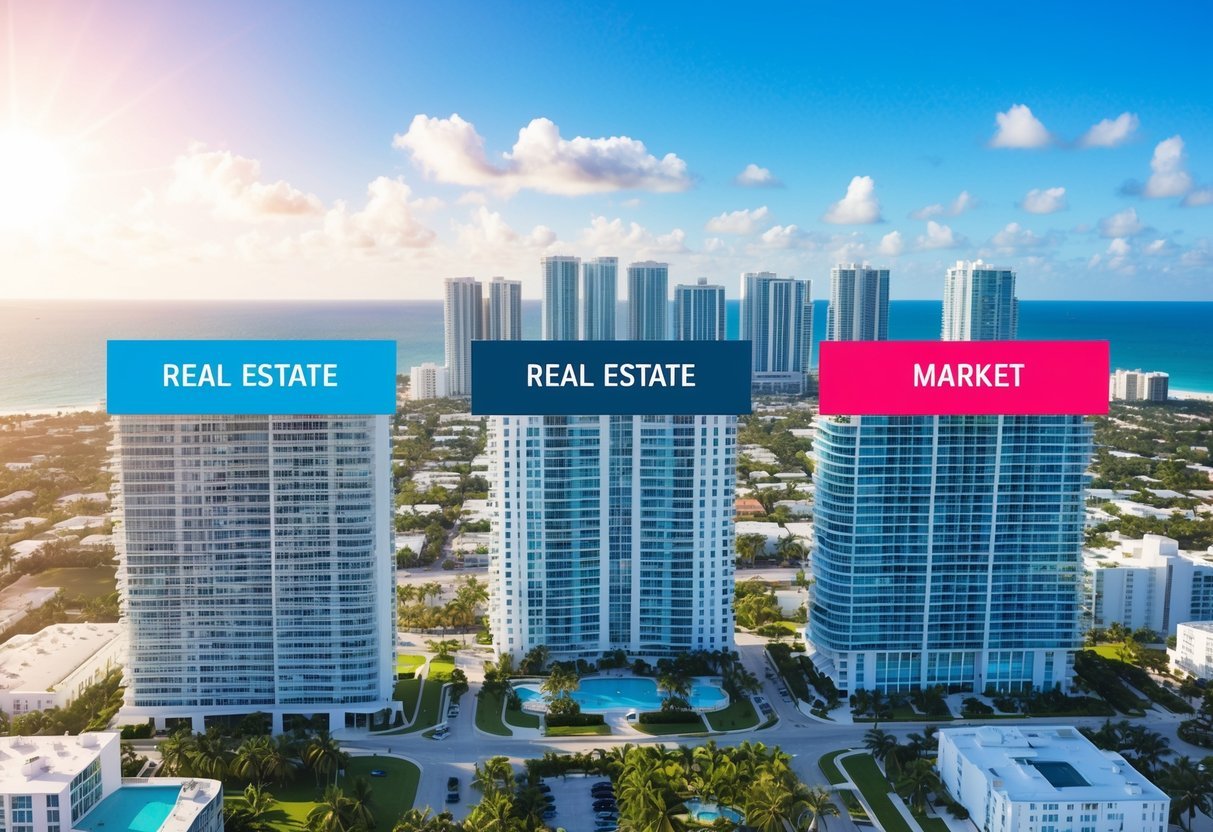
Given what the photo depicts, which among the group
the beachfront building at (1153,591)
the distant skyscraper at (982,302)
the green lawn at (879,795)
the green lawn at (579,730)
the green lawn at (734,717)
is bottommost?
the green lawn at (879,795)

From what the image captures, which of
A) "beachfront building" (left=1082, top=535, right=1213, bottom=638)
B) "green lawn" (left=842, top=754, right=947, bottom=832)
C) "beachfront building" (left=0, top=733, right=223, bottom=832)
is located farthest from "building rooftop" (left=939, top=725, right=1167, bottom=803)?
"beachfront building" (left=0, top=733, right=223, bottom=832)

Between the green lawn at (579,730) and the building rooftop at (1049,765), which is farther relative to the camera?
the green lawn at (579,730)

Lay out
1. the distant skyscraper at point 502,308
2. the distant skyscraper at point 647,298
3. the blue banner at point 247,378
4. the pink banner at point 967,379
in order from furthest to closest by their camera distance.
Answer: the distant skyscraper at point 502,308
the distant skyscraper at point 647,298
the pink banner at point 967,379
the blue banner at point 247,378

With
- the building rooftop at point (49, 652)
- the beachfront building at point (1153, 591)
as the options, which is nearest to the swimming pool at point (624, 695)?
the building rooftop at point (49, 652)

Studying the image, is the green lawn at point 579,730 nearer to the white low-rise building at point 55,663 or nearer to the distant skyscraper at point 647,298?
the white low-rise building at point 55,663

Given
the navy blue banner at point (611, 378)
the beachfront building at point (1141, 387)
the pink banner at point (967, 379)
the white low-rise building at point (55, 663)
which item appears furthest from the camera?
the beachfront building at point (1141, 387)

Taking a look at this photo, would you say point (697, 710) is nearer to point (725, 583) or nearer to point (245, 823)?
point (725, 583)

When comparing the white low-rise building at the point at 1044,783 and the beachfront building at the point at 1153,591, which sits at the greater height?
the beachfront building at the point at 1153,591
